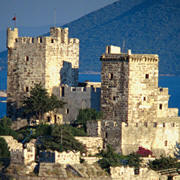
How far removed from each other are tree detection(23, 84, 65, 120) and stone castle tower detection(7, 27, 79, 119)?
4.50ft

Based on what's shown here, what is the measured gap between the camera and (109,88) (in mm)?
60344

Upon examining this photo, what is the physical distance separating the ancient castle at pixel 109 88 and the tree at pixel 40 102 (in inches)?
44.1

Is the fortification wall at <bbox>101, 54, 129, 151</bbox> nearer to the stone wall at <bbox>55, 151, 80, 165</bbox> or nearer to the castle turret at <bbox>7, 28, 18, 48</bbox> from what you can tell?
the stone wall at <bbox>55, 151, 80, 165</bbox>

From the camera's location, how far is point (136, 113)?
5959 cm

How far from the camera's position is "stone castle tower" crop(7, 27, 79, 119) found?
64.9 meters

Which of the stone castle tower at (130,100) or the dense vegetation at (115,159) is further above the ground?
the stone castle tower at (130,100)

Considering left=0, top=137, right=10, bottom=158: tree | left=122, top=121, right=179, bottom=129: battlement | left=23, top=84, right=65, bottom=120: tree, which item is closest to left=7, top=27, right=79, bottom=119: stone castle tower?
left=23, top=84, right=65, bottom=120: tree

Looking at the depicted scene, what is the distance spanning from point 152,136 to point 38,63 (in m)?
13.2

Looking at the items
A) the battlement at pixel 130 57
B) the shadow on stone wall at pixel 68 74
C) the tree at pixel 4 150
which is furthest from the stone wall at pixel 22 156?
the shadow on stone wall at pixel 68 74

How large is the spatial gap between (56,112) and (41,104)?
214 cm

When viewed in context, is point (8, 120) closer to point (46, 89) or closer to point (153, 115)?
point (46, 89)

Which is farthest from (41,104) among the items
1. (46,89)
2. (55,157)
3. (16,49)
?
(55,157)

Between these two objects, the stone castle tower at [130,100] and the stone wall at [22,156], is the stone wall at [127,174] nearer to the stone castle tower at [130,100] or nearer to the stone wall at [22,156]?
the stone wall at [22,156]

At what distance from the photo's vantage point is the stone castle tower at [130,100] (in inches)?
2275
